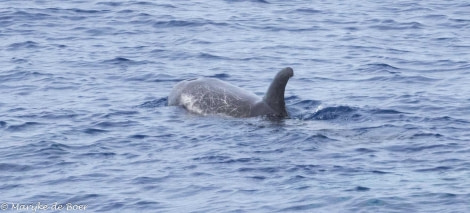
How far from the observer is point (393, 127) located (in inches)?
936

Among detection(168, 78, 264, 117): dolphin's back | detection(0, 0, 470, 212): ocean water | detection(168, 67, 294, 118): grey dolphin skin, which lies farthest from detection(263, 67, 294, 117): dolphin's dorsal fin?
detection(0, 0, 470, 212): ocean water

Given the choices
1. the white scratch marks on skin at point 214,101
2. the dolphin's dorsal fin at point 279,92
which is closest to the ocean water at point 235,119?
the white scratch marks on skin at point 214,101

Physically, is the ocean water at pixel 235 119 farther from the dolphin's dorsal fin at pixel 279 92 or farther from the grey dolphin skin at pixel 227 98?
the dolphin's dorsal fin at pixel 279 92

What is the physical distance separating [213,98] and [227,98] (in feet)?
1.51

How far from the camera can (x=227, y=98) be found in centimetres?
2550

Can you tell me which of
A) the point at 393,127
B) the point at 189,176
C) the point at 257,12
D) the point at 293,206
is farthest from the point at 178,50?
the point at 293,206

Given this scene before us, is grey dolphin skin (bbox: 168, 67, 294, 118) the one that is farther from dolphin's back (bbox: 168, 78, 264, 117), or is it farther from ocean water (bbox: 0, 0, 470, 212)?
ocean water (bbox: 0, 0, 470, 212)

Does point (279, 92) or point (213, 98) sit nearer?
point (279, 92)

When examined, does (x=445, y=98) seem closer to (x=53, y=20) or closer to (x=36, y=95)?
(x=36, y=95)

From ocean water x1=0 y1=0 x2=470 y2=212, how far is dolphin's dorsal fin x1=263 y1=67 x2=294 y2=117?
0.61 m

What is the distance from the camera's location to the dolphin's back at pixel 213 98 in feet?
81.8

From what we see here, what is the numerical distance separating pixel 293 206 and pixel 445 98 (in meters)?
9.97

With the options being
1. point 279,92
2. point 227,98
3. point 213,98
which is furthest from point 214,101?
point 279,92

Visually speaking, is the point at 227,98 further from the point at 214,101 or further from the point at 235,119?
the point at 235,119
